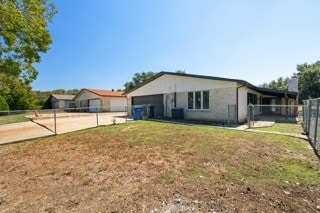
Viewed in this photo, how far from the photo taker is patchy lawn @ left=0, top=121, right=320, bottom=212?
358 centimetres

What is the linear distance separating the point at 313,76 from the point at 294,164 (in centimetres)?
4614

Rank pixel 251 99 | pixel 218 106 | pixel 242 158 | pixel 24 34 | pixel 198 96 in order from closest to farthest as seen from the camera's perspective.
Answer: pixel 242 158 < pixel 24 34 < pixel 218 106 < pixel 198 96 < pixel 251 99

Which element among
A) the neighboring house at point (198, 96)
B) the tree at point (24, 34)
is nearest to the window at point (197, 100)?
the neighboring house at point (198, 96)

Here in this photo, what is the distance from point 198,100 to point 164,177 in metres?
12.1

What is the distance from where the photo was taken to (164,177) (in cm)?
464

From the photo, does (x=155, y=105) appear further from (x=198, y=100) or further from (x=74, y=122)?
(x=74, y=122)

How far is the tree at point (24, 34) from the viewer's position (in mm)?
8820

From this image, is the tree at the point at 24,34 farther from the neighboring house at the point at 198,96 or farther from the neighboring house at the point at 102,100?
the neighboring house at the point at 102,100

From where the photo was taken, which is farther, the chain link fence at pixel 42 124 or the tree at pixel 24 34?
the chain link fence at pixel 42 124

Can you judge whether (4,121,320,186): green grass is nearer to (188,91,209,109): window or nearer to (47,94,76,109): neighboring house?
(188,91,209,109): window

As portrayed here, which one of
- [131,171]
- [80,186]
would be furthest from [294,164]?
[80,186]

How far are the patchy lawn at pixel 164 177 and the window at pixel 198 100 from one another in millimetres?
8032

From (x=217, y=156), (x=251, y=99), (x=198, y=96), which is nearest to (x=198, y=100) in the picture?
(x=198, y=96)

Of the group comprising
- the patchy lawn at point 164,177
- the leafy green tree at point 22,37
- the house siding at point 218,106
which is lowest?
the patchy lawn at point 164,177
